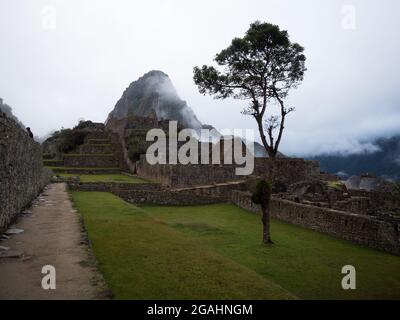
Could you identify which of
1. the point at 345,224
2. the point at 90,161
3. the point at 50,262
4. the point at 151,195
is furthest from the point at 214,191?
the point at 90,161

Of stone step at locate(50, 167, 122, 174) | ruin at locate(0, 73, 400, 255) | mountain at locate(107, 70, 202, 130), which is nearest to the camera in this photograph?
ruin at locate(0, 73, 400, 255)

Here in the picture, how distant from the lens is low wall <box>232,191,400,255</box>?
1227 cm

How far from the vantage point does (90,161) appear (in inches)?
1763

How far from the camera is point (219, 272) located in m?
7.34

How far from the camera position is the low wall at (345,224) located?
40.2 feet

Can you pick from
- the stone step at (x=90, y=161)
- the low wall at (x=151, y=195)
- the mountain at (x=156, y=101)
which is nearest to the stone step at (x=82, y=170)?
the stone step at (x=90, y=161)

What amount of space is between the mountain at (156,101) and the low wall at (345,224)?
88179 millimetres

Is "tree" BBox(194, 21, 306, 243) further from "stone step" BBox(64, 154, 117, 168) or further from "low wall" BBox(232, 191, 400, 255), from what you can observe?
"stone step" BBox(64, 154, 117, 168)

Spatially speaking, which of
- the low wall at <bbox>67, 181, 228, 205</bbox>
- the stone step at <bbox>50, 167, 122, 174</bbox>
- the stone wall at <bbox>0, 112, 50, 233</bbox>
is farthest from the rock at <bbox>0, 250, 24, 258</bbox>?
the stone step at <bbox>50, 167, 122, 174</bbox>

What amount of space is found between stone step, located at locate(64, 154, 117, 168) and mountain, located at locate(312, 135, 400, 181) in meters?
25.1

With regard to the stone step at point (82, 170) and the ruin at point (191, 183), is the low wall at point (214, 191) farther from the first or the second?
the stone step at point (82, 170)

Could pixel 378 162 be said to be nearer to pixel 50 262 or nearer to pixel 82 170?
pixel 82 170

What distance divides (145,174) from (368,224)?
25.6 meters
